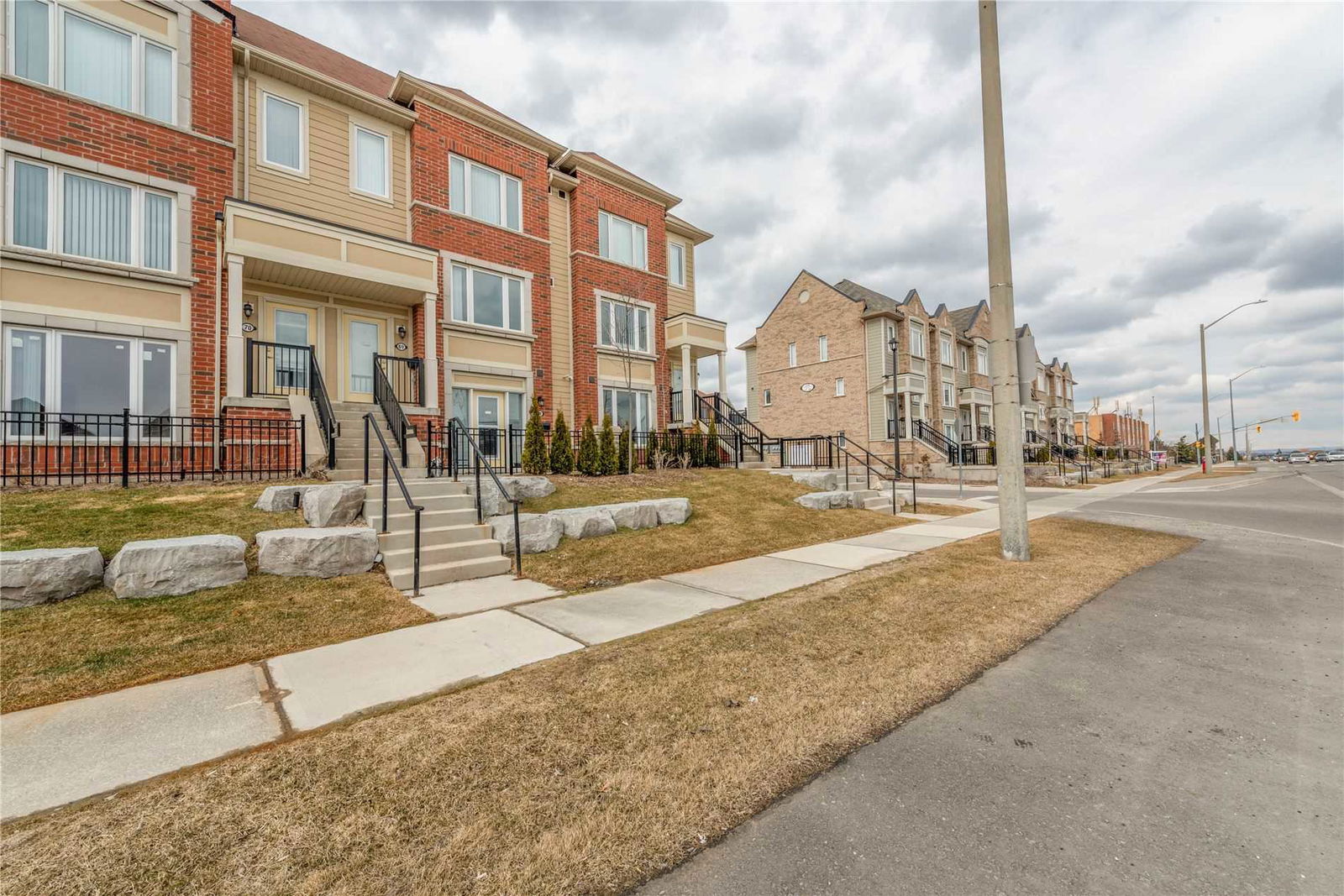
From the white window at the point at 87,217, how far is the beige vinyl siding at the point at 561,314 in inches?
333

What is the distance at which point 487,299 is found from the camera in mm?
14570

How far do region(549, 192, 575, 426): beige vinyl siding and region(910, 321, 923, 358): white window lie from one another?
2239cm

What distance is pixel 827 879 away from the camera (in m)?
2.00

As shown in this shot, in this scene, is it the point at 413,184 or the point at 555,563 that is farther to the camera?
the point at 413,184

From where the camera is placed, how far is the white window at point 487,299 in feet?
46.1

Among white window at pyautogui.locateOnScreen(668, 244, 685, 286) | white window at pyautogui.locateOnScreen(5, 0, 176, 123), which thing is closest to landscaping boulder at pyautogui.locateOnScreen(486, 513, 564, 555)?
white window at pyautogui.locateOnScreen(5, 0, 176, 123)

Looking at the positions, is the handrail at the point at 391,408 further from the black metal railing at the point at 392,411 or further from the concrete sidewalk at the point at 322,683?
the concrete sidewalk at the point at 322,683

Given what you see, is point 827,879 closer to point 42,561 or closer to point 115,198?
point 42,561

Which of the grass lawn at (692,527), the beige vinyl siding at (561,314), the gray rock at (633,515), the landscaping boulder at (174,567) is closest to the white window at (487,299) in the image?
the beige vinyl siding at (561,314)

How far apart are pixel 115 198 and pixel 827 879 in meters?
14.6

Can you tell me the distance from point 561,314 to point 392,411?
22.5 feet

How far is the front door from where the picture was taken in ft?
41.9

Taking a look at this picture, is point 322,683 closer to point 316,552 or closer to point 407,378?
point 316,552

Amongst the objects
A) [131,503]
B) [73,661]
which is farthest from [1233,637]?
[131,503]
